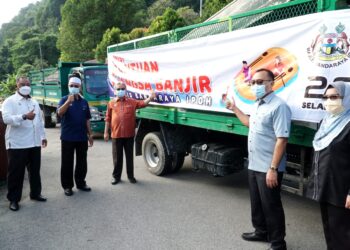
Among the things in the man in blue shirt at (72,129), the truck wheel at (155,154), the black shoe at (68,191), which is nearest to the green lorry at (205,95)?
the truck wheel at (155,154)

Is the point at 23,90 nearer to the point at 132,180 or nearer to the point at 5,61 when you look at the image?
the point at 132,180

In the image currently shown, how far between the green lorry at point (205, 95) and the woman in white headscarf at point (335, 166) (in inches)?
14.9

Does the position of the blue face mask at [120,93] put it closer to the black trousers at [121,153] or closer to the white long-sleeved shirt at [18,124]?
the black trousers at [121,153]

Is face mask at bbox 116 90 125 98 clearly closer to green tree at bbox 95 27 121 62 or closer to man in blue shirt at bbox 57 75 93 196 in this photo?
man in blue shirt at bbox 57 75 93 196

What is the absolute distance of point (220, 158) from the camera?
16.0 feet

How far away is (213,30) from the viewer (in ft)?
15.7

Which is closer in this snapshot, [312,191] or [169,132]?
[312,191]

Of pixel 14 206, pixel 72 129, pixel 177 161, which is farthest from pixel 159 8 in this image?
pixel 14 206

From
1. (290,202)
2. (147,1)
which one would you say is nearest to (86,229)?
(290,202)

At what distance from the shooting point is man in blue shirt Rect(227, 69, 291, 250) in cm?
323

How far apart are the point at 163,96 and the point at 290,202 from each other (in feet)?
8.10

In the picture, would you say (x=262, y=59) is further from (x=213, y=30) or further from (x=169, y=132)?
(x=169, y=132)

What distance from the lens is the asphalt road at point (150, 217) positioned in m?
3.90

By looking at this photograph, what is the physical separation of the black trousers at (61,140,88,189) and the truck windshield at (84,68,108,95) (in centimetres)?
528
